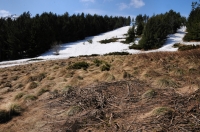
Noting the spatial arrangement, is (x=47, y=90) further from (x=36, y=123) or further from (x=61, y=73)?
(x=61, y=73)

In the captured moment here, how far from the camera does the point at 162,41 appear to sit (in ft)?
110

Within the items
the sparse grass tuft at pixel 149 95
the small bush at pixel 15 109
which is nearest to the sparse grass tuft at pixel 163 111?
the sparse grass tuft at pixel 149 95

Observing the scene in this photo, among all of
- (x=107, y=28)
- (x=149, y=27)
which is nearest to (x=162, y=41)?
(x=149, y=27)

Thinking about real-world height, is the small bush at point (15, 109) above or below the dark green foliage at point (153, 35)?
below

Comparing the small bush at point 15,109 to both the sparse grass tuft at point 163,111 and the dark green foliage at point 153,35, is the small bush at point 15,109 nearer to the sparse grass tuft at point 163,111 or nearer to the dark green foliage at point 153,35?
the sparse grass tuft at point 163,111

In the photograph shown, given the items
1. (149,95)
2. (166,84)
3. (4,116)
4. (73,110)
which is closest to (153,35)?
(166,84)

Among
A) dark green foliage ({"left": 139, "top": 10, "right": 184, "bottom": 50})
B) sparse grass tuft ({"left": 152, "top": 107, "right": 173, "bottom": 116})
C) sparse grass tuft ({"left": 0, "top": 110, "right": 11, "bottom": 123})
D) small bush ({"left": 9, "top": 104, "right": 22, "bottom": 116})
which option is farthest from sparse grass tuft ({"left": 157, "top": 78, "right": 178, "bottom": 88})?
dark green foliage ({"left": 139, "top": 10, "right": 184, "bottom": 50})

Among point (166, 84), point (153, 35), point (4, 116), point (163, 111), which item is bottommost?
point (4, 116)

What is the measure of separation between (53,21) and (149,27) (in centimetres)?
3022

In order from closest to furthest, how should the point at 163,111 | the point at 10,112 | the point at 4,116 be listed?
the point at 163,111 < the point at 4,116 < the point at 10,112

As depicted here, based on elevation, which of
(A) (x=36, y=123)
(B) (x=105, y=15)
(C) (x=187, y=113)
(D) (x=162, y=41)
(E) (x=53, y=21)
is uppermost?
(B) (x=105, y=15)

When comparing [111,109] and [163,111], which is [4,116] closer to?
[111,109]

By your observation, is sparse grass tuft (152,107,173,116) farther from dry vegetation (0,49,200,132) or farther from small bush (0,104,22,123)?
small bush (0,104,22,123)

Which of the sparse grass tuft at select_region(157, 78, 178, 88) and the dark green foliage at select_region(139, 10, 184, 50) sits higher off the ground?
the dark green foliage at select_region(139, 10, 184, 50)
